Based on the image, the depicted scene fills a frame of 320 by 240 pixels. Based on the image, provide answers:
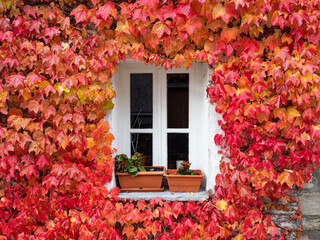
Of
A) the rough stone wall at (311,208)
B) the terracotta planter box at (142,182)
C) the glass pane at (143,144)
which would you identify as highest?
the glass pane at (143,144)

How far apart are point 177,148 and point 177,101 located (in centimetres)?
51

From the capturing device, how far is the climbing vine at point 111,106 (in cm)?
267

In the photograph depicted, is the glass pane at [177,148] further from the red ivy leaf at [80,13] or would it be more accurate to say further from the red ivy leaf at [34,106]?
the red ivy leaf at [80,13]

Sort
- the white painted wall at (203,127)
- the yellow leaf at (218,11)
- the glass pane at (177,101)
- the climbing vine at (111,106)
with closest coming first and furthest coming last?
the yellow leaf at (218,11) < the climbing vine at (111,106) < the white painted wall at (203,127) < the glass pane at (177,101)

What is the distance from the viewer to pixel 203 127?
310 cm

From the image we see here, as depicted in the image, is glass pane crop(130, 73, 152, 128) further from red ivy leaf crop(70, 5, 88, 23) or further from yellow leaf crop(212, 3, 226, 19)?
yellow leaf crop(212, 3, 226, 19)

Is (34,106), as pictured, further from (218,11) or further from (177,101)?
(218,11)

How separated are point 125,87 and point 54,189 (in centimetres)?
125

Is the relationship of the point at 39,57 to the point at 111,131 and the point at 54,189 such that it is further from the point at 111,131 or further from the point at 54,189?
the point at 54,189

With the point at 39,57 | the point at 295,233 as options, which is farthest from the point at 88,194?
the point at 295,233

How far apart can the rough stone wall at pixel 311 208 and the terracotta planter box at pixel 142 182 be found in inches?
55.1

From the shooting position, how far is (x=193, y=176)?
114 inches

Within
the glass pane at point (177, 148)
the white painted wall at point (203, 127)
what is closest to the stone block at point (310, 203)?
the white painted wall at point (203, 127)

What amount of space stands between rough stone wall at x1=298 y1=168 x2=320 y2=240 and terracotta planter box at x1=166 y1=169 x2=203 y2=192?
1.01 meters
